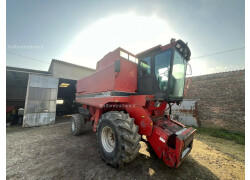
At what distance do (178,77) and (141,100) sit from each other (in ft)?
5.55

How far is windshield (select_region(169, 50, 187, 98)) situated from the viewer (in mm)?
2992

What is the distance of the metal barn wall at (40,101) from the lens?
7.20m

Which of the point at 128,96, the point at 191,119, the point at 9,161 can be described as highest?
the point at 128,96

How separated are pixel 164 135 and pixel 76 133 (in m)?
4.48

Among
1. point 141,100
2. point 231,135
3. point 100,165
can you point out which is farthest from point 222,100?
point 100,165

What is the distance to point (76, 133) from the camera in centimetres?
493

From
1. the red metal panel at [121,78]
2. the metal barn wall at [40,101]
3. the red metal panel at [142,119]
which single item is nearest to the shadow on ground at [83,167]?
the red metal panel at [142,119]

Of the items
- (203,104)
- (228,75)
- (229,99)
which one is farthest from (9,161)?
(228,75)

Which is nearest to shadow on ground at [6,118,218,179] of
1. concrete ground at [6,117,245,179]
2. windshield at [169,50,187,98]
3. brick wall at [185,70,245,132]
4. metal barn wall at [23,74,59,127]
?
concrete ground at [6,117,245,179]

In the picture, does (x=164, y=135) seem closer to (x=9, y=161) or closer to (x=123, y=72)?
(x=123, y=72)

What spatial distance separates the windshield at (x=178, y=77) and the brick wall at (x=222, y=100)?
17.2 feet

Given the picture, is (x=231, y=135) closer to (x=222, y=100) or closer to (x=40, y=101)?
(x=222, y=100)

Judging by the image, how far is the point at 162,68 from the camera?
297 cm

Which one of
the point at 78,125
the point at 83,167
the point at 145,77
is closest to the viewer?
the point at 83,167
